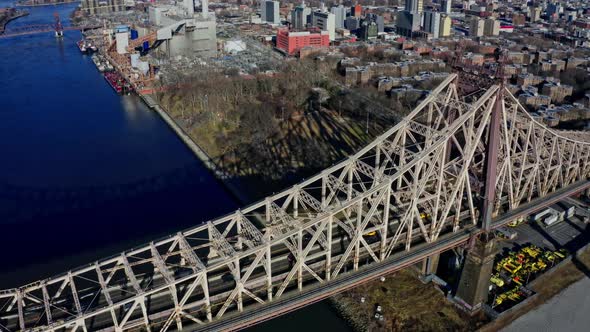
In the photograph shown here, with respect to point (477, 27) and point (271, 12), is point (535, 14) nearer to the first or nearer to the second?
point (477, 27)

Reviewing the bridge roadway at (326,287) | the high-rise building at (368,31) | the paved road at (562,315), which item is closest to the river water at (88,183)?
the bridge roadway at (326,287)

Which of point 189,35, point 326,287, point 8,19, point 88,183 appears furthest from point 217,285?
point 8,19

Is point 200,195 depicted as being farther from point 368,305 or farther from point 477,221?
point 477,221

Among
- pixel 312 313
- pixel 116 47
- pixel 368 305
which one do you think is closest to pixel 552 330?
pixel 368 305

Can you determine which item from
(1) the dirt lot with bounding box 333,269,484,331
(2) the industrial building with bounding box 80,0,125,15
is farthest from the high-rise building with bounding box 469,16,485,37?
(2) the industrial building with bounding box 80,0,125,15

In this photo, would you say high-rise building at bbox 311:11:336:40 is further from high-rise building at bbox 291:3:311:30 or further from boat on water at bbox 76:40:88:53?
boat on water at bbox 76:40:88:53

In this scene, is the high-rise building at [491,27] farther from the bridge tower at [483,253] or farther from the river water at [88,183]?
the bridge tower at [483,253]
